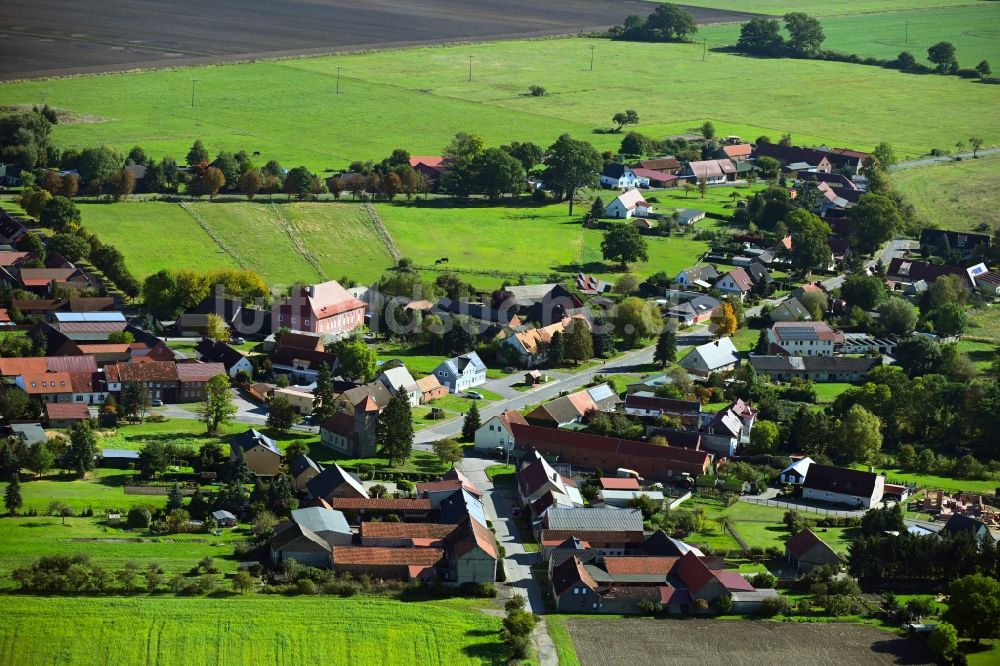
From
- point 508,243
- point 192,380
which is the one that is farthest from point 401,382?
point 508,243

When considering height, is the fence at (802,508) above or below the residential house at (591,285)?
below

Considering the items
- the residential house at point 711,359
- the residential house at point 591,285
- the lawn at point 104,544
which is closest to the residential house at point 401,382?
the residential house at point 711,359

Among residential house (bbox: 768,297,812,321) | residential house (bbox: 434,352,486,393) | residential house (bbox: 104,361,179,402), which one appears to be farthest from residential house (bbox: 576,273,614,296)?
residential house (bbox: 104,361,179,402)

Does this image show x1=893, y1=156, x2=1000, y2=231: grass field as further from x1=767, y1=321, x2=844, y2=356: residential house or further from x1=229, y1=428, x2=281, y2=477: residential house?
x1=229, y1=428, x2=281, y2=477: residential house

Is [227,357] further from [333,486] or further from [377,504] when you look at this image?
[377,504]

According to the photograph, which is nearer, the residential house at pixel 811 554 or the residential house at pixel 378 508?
the residential house at pixel 811 554

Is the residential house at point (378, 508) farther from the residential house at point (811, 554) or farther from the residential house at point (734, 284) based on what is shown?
the residential house at point (734, 284)
